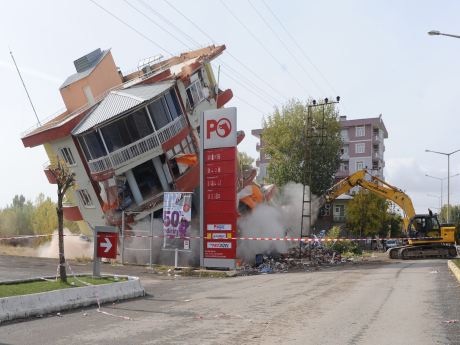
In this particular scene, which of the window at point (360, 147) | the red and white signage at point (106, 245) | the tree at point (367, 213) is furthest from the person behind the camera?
the window at point (360, 147)

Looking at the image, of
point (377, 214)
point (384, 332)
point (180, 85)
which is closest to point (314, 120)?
point (377, 214)

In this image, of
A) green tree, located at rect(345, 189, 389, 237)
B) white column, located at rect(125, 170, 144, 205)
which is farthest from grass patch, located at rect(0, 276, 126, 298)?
green tree, located at rect(345, 189, 389, 237)

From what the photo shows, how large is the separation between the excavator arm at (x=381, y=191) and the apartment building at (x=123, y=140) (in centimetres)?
1052

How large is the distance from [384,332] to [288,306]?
3.24 metres

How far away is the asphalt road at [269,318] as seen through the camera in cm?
812

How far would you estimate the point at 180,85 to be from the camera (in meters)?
30.5

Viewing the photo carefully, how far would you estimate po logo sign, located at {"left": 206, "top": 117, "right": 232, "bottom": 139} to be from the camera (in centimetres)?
2353

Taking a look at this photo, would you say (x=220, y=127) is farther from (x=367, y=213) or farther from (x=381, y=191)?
(x=367, y=213)

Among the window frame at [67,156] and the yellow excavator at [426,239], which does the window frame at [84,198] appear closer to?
the window frame at [67,156]

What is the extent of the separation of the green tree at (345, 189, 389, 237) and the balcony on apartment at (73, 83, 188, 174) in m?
33.9

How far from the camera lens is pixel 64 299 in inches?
437

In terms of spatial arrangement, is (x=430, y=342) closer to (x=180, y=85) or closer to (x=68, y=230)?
(x=180, y=85)

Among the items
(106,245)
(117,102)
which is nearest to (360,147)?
(117,102)

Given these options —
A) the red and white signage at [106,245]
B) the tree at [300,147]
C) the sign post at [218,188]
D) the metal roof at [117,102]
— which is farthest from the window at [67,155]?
the tree at [300,147]
